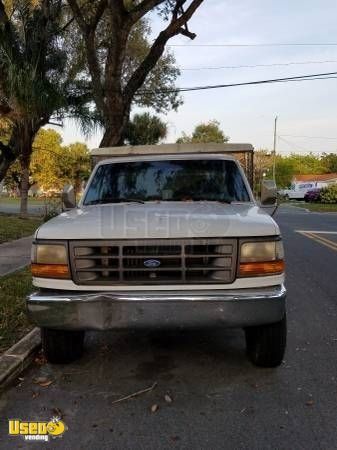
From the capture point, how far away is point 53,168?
58688 mm

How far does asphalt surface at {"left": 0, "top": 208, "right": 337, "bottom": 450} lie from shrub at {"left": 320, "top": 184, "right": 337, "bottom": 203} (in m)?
41.2

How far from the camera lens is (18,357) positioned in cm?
464

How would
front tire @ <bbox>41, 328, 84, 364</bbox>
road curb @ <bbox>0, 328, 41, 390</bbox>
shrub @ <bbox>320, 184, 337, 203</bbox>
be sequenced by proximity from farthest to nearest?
1. shrub @ <bbox>320, 184, 337, 203</bbox>
2. front tire @ <bbox>41, 328, 84, 364</bbox>
3. road curb @ <bbox>0, 328, 41, 390</bbox>

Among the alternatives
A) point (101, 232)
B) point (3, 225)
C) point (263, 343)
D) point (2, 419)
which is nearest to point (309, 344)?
point (263, 343)

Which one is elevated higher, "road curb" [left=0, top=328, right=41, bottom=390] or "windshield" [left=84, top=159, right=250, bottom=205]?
"windshield" [left=84, top=159, right=250, bottom=205]

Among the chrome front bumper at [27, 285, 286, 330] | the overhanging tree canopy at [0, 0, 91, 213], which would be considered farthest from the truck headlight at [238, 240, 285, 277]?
the overhanging tree canopy at [0, 0, 91, 213]

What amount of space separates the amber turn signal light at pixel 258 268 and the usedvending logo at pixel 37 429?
5.37ft

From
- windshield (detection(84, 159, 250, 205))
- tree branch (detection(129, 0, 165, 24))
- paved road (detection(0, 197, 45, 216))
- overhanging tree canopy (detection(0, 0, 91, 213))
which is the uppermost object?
tree branch (detection(129, 0, 165, 24))

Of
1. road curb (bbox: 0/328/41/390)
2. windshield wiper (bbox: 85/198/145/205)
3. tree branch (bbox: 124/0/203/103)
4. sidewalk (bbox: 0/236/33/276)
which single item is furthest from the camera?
tree branch (bbox: 124/0/203/103)

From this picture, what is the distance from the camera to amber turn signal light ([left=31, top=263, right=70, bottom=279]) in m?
4.01

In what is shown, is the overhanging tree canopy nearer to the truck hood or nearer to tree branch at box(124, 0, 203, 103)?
tree branch at box(124, 0, 203, 103)

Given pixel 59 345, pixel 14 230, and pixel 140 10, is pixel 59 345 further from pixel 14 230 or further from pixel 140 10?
pixel 14 230

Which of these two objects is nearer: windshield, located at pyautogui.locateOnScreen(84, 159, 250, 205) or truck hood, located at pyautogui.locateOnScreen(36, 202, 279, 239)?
truck hood, located at pyautogui.locateOnScreen(36, 202, 279, 239)

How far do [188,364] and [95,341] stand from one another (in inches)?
45.4
